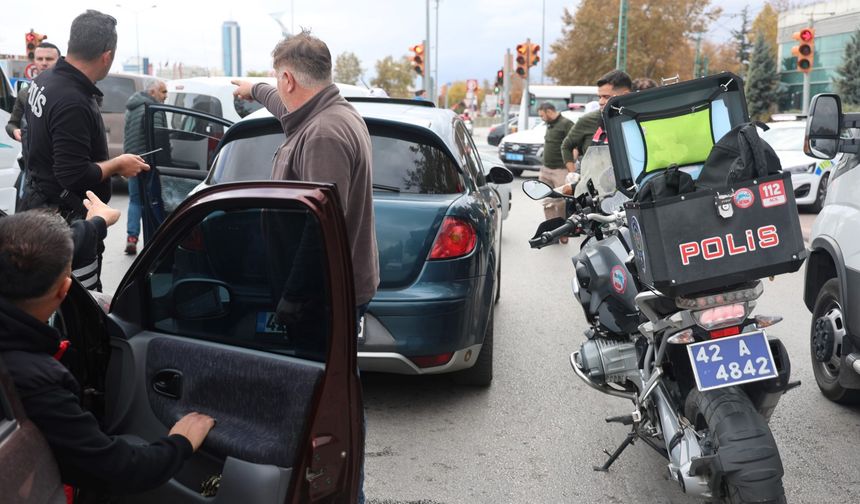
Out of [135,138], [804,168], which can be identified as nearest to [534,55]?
[804,168]

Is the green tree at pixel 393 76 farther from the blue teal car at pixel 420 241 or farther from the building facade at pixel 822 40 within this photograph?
the blue teal car at pixel 420 241

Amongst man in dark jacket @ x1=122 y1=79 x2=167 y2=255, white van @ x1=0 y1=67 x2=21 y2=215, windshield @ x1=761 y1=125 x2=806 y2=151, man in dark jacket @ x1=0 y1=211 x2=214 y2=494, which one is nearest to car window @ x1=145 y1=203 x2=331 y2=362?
man in dark jacket @ x1=0 y1=211 x2=214 y2=494

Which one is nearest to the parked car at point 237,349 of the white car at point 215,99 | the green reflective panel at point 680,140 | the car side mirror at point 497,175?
the green reflective panel at point 680,140

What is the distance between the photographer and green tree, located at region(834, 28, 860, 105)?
44031 mm

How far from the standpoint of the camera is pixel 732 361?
3273 mm

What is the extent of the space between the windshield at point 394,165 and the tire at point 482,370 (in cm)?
87

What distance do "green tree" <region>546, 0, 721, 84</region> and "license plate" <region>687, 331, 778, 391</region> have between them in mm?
54269

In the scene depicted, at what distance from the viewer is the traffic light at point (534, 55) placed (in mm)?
28884

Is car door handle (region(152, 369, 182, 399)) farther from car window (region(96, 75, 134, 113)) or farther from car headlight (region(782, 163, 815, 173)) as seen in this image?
car window (region(96, 75, 134, 113))

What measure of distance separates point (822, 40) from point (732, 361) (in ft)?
210

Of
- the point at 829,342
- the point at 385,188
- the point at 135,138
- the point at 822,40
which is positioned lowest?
the point at 829,342

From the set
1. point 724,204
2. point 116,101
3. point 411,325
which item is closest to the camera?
point 724,204

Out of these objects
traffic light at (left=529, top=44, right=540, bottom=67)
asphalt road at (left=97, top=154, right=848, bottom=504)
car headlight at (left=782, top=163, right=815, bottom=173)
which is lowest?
asphalt road at (left=97, top=154, right=848, bottom=504)

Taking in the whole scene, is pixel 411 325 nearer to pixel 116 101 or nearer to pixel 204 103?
pixel 204 103
